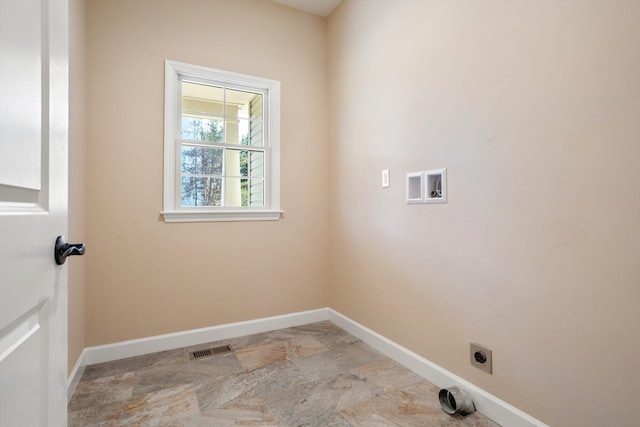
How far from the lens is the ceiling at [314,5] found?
291cm

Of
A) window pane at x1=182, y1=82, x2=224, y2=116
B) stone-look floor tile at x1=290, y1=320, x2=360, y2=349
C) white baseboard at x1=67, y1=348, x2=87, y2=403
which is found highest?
window pane at x1=182, y1=82, x2=224, y2=116

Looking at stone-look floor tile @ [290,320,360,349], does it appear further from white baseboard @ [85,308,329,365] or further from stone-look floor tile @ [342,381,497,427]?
stone-look floor tile @ [342,381,497,427]

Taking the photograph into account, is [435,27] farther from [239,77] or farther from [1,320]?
[1,320]

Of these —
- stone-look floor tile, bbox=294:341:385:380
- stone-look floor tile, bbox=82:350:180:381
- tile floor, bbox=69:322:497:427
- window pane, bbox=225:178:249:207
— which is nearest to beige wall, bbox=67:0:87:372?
stone-look floor tile, bbox=82:350:180:381

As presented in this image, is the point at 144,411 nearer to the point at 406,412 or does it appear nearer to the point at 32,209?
the point at 406,412

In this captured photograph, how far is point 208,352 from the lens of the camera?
2434 millimetres

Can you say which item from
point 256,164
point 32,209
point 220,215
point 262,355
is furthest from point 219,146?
point 32,209

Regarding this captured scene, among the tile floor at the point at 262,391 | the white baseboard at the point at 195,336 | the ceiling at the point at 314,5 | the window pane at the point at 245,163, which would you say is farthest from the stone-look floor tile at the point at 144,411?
the ceiling at the point at 314,5

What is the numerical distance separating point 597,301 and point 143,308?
8.89ft

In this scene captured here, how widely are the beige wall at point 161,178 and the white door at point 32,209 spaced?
5.33ft

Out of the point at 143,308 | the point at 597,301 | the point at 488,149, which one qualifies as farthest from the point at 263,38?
the point at 597,301

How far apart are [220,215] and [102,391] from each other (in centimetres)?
137

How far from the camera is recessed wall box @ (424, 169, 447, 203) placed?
6.34 feet

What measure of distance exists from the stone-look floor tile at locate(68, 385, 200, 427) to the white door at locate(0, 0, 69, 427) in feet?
3.03
